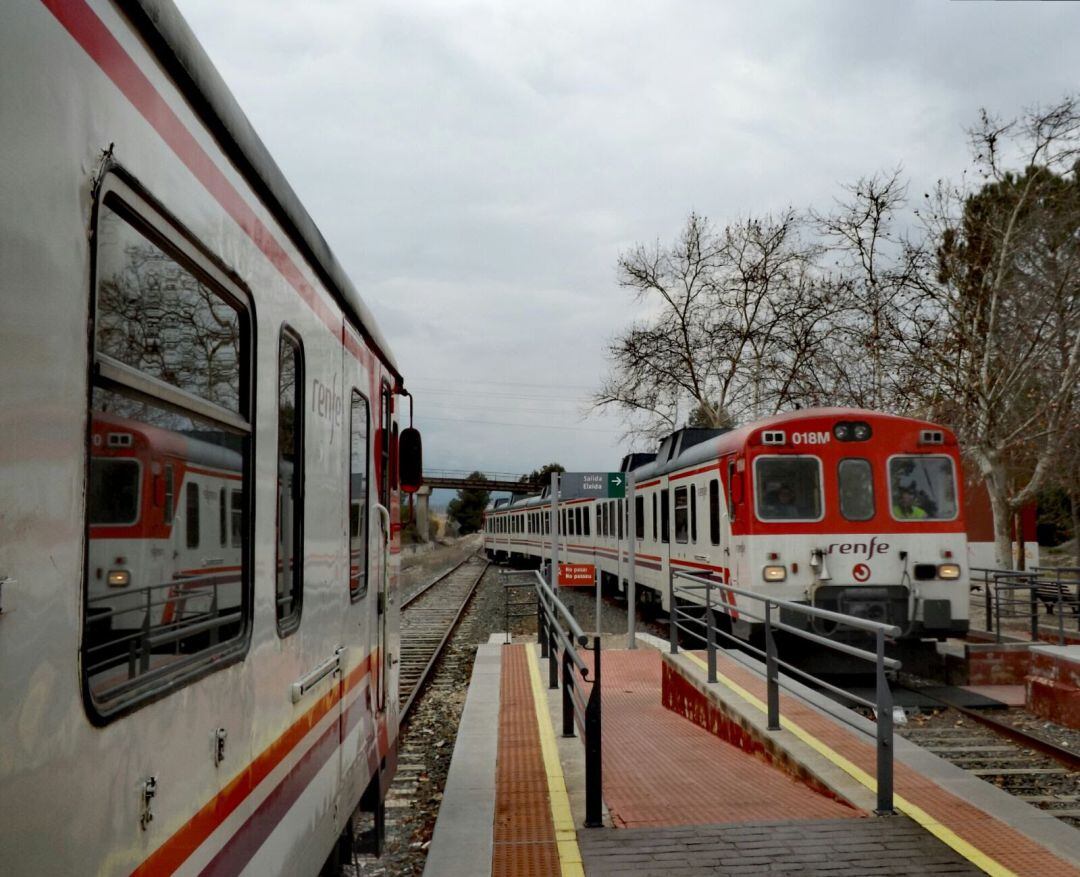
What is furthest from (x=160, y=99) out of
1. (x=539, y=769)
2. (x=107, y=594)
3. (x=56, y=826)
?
(x=539, y=769)

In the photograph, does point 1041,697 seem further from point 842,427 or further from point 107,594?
point 107,594

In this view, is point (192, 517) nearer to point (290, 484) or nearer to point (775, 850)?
point (290, 484)

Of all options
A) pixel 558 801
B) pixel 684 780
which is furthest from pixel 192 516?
pixel 684 780

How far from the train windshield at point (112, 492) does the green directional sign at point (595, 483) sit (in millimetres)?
12489

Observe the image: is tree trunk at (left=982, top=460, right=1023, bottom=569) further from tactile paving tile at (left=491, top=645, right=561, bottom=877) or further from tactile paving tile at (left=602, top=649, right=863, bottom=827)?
tactile paving tile at (left=491, top=645, right=561, bottom=877)

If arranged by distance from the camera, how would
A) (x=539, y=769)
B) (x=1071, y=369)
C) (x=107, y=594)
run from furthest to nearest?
1. (x=1071, y=369)
2. (x=539, y=769)
3. (x=107, y=594)

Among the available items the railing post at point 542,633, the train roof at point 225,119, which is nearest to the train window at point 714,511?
the railing post at point 542,633

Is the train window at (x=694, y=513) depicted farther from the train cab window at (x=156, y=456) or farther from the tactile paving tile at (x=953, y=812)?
the train cab window at (x=156, y=456)

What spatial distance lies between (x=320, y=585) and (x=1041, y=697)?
8.66m

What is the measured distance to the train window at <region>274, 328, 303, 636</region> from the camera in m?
3.58

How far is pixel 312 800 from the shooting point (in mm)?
3957

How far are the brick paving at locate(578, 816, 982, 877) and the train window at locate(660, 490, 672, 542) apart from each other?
11489 millimetres

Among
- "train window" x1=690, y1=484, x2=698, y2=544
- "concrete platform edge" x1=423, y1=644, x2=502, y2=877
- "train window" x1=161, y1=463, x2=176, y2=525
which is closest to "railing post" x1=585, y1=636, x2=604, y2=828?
"concrete platform edge" x1=423, y1=644, x2=502, y2=877

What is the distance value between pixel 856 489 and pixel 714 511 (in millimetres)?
2035
